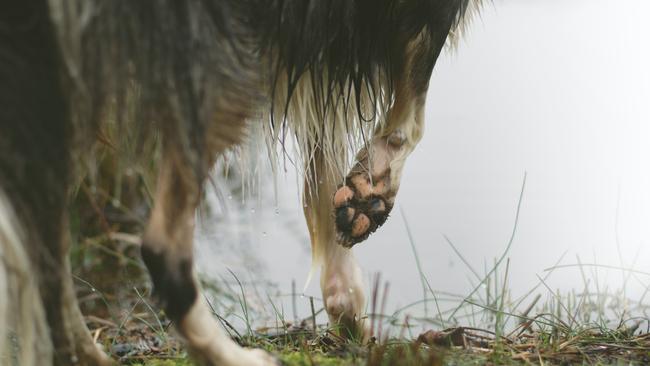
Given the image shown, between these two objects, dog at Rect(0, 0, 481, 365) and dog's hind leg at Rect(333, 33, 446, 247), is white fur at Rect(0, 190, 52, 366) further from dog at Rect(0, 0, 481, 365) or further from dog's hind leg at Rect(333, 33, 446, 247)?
dog's hind leg at Rect(333, 33, 446, 247)

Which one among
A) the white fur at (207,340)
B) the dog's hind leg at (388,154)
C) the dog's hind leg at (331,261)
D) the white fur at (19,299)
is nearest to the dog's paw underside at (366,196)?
the dog's hind leg at (388,154)

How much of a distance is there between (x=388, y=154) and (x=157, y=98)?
41.0 inches

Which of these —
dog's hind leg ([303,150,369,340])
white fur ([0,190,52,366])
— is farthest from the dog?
dog's hind leg ([303,150,369,340])

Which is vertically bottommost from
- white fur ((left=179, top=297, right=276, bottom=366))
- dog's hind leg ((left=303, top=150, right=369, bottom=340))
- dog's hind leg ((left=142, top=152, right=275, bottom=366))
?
white fur ((left=179, top=297, right=276, bottom=366))

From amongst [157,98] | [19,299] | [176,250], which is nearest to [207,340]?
[176,250]

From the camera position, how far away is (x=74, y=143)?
1527 mm

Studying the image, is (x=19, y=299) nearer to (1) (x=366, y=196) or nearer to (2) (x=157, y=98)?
(2) (x=157, y=98)

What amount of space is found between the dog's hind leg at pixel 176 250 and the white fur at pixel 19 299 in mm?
237

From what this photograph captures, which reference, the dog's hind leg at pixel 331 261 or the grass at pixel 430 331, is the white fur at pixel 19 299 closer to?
the grass at pixel 430 331

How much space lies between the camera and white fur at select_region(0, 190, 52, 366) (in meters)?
1.53

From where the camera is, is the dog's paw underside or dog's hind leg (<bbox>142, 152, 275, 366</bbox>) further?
the dog's paw underside

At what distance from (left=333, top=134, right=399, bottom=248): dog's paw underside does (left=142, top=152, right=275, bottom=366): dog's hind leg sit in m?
0.66

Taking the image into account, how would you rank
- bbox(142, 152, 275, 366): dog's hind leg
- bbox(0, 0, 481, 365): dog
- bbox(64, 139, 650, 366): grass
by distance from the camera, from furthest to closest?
bbox(64, 139, 650, 366): grass, bbox(142, 152, 275, 366): dog's hind leg, bbox(0, 0, 481, 365): dog

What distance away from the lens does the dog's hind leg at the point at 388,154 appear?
2281 mm
